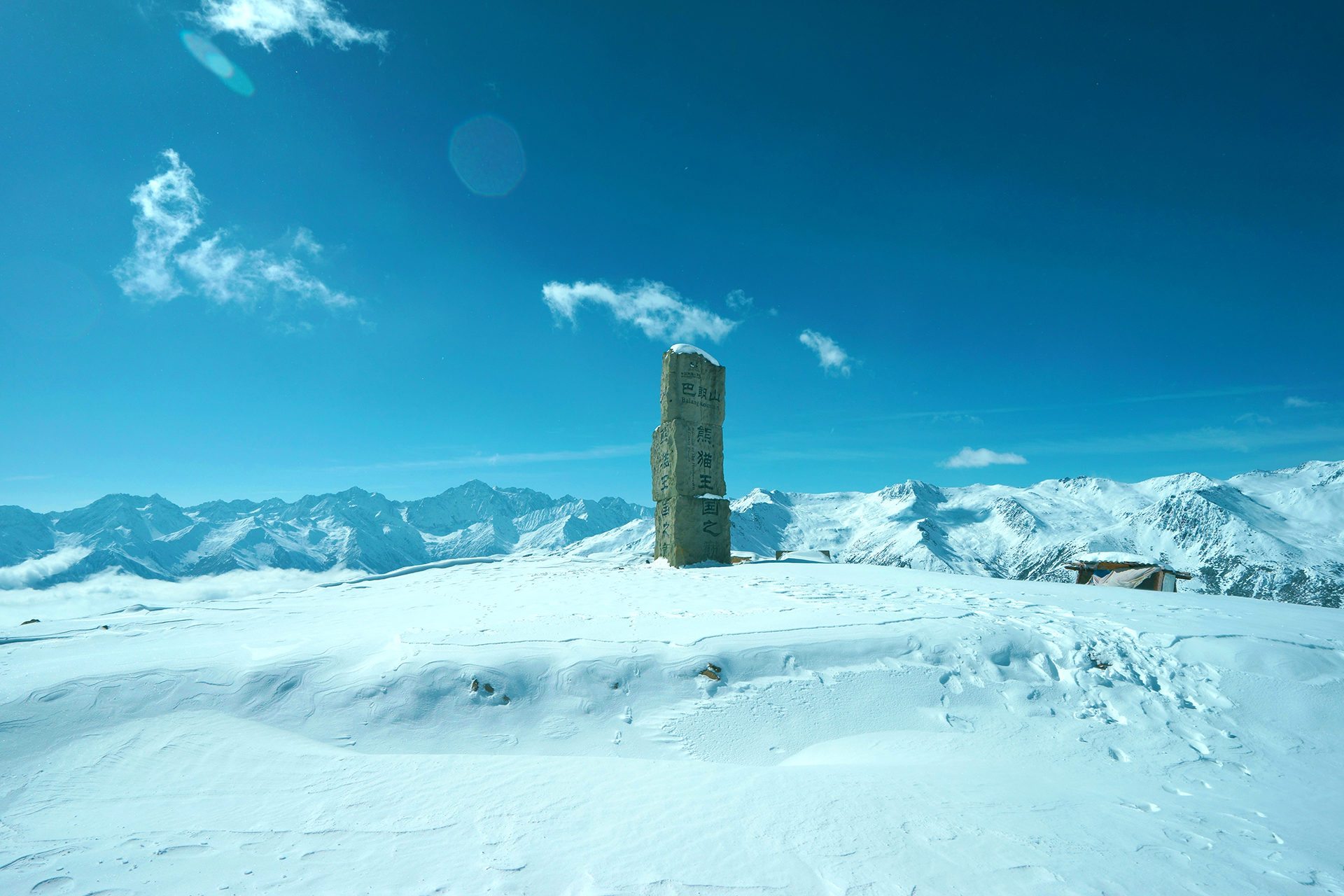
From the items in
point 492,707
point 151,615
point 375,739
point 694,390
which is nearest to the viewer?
point 375,739

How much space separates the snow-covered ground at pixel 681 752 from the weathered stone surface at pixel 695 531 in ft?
24.1

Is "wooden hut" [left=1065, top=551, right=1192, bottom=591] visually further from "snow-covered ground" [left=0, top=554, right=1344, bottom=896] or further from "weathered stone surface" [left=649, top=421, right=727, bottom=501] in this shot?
"weathered stone surface" [left=649, top=421, right=727, bottom=501]

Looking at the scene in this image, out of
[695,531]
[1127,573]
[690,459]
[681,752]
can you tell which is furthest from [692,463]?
[1127,573]

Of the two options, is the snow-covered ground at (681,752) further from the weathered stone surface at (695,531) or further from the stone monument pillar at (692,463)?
the stone monument pillar at (692,463)

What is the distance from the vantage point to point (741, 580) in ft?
41.4

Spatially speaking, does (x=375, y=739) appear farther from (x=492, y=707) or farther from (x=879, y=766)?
(x=879, y=766)

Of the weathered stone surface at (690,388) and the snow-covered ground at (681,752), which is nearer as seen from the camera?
the snow-covered ground at (681,752)

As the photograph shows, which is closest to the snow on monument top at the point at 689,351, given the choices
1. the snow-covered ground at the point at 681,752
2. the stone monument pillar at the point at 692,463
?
the stone monument pillar at the point at 692,463

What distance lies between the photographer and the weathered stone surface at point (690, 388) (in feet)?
56.4

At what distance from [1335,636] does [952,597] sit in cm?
459

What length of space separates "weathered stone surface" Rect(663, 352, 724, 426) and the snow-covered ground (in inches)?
350

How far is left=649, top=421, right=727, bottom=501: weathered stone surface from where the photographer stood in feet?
55.7

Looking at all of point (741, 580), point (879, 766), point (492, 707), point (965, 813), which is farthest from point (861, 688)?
point (741, 580)

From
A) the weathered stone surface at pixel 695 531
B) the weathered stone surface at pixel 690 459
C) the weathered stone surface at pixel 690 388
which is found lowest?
the weathered stone surface at pixel 695 531
